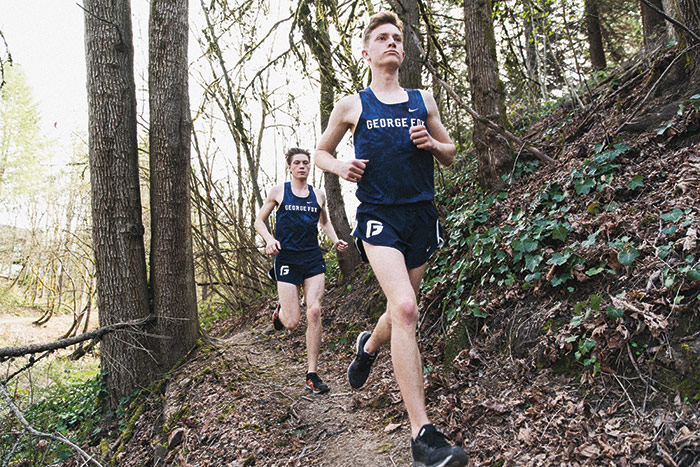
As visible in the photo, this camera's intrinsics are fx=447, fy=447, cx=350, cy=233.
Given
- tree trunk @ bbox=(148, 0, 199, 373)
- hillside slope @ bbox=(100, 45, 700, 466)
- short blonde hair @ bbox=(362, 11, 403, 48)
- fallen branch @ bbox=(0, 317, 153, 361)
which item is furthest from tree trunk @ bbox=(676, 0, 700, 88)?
fallen branch @ bbox=(0, 317, 153, 361)

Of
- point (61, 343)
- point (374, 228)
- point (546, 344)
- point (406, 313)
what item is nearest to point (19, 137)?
point (61, 343)

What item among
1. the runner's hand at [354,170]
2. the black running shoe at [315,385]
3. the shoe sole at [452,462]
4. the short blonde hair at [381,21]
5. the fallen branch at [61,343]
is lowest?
the black running shoe at [315,385]

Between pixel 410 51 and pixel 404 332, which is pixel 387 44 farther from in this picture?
pixel 410 51

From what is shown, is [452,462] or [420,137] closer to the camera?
[452,462]

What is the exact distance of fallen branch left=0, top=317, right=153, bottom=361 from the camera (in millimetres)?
4121

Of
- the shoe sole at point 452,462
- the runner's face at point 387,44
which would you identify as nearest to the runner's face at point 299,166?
the runner's face at point 387,44

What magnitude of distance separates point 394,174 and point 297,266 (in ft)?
8.12

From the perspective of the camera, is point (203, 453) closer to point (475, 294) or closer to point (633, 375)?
point (475, 294)

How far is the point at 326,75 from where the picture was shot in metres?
7.29

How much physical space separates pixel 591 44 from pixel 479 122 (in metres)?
6.69

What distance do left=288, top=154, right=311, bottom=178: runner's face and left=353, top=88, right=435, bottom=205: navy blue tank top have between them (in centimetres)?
237

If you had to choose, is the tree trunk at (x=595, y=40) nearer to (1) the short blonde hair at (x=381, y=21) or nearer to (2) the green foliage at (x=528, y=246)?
(2) the green foliage at (x=528, y=246)

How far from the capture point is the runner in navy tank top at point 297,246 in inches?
188

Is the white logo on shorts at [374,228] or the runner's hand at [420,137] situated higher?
the runner's hand at [420,137]
